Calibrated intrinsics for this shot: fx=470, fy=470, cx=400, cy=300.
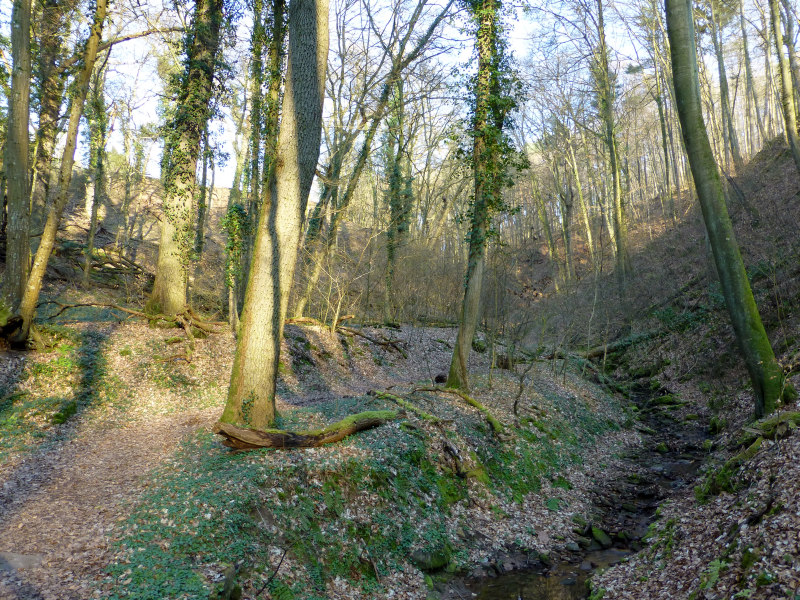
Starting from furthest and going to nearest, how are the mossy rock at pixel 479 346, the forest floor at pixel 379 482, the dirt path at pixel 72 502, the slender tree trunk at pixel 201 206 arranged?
the mossy rock at pixel 479 346, the slender tree trunk at pixel 201 206, the forest floor at pixel 379 482, the dirt path at pixel 72 502

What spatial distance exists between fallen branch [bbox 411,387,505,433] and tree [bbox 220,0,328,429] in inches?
165

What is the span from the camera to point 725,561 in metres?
4.48

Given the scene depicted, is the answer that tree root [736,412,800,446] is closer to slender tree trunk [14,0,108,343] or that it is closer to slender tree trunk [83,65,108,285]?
slender tree trunk [14,0,108,343]

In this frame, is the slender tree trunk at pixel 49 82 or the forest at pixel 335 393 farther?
the slender tree trunk at pixel 49 82

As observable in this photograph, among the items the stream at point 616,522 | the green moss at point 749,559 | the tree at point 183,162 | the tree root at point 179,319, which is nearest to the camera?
the green moss at point 749,559

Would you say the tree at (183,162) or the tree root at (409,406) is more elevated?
the tree at (183,162)

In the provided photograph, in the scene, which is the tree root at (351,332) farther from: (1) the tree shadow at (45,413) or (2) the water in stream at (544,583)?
(2) the water in stream at (544,583)

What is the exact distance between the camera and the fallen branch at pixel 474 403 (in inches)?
376

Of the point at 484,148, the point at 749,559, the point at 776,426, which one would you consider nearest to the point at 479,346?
the point at 484,148

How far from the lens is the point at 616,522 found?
306 inches

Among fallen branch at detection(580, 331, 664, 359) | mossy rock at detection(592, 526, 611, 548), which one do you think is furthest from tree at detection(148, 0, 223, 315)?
fallen branch at detection(580, 331, 664, 359)

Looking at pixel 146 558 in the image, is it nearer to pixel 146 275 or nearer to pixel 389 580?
pixel 389 580

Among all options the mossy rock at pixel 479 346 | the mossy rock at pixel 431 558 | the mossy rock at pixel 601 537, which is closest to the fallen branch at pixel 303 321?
the mossy rock at pixel 479 346

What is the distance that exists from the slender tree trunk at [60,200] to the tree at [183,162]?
9.65 ft
